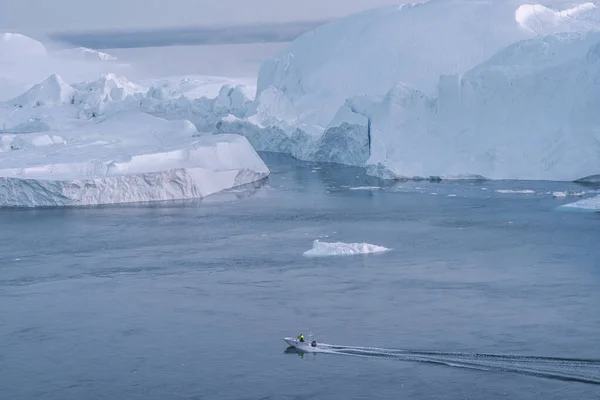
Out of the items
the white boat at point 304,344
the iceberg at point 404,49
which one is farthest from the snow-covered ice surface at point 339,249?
the iceberg at point 404,49

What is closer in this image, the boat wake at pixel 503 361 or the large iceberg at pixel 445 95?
the boat wake at pixel 503 361

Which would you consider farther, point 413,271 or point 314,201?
point 314,201

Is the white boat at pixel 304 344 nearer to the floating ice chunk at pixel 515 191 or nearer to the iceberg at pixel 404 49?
the floating ice chunk at pixel 515 191

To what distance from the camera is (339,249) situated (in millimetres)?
16234

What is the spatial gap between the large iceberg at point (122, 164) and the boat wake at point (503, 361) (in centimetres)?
1227

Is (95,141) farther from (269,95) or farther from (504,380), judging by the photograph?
(504,380)

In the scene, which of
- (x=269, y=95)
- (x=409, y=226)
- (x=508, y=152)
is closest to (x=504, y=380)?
(x=409, y=226)

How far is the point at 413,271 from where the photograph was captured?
14812mm

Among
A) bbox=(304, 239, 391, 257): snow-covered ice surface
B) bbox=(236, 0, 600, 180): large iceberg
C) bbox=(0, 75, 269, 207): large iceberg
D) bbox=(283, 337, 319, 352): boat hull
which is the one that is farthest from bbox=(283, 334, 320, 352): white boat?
bbox=(236, 0, 600, 180): large iceberg

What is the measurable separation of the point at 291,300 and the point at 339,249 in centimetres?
316

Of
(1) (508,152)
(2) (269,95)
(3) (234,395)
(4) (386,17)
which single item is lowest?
(3) (234,395)

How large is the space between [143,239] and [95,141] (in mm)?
9381

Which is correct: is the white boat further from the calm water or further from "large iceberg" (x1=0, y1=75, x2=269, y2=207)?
"large iceberg" (x1=0, y1=75, x2=269, y2=207)

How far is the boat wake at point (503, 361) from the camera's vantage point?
10.0 metres
